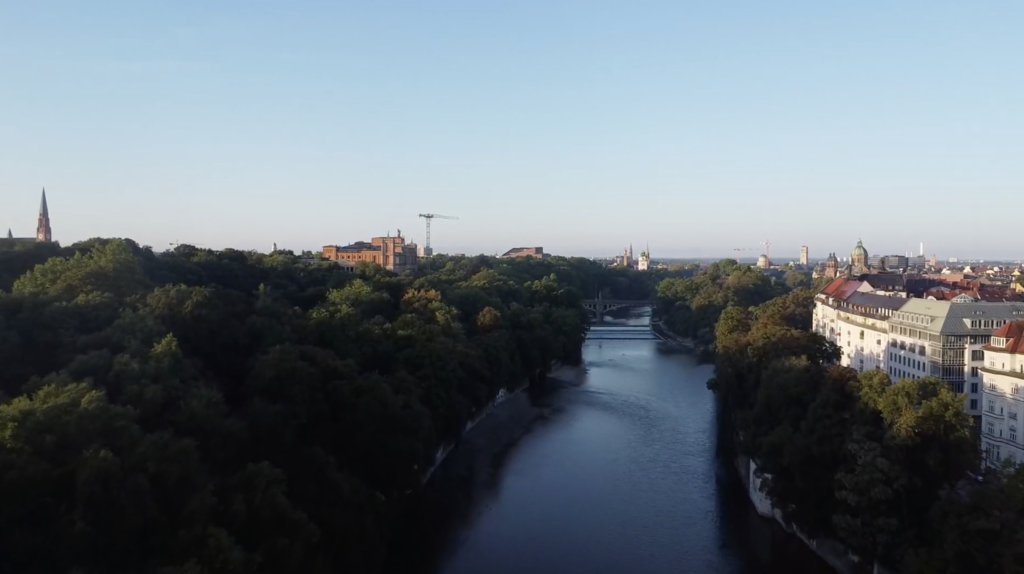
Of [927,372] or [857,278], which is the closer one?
[927,372]

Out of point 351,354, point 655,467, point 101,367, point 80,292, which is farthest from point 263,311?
point 655,467

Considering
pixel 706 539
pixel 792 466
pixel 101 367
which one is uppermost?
pixel 101 367

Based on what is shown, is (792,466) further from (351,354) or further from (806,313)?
(806,313)

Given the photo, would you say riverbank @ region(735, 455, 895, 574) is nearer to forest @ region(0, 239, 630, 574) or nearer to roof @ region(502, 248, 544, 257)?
forest @ region(0, 239, 630, 574)

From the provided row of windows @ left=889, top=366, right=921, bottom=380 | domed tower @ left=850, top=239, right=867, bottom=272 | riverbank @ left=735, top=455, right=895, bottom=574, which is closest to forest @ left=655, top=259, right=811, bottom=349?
domed tower @ left=850, top=239, right=867, bottom=272

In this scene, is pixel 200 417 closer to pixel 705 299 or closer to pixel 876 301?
pixel 876 301

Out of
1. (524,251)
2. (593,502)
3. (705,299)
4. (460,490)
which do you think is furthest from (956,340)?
(524,251)
